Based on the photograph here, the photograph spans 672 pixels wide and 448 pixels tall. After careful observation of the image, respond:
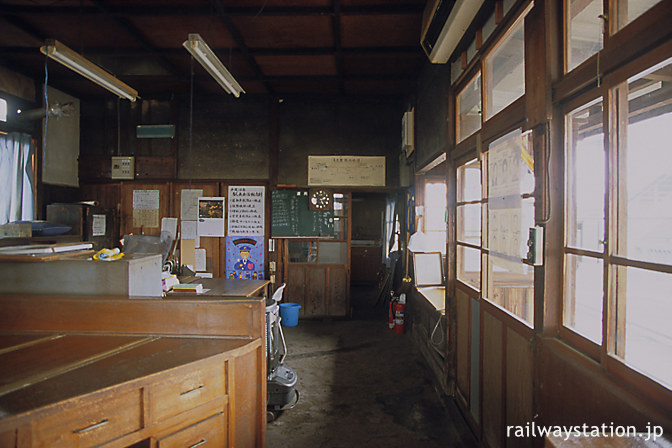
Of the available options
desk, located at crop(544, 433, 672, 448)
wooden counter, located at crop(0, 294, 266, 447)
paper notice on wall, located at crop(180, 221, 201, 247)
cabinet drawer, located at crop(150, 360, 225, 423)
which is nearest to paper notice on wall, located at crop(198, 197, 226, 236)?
paper notice on wall, located at crop(180, 221, 201, 247)

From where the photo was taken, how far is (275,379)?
3.07 meters

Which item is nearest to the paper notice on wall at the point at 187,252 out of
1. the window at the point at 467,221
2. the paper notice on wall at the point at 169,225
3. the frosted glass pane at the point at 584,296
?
the paper notice on wall at the point at 169,225

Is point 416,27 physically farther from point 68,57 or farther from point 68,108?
point 68,108

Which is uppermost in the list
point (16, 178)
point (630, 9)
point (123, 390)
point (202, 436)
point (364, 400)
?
point (630, 9)

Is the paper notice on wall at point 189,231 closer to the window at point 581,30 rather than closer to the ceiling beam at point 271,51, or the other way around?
the ceiling beam at point 271,51

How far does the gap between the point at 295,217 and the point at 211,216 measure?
4.76 ft

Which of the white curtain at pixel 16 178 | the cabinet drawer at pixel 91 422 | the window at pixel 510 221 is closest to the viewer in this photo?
the cabinet drawer at pixel 91 422

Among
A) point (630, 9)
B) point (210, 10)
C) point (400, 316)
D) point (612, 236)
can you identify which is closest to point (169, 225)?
point (210, 10)

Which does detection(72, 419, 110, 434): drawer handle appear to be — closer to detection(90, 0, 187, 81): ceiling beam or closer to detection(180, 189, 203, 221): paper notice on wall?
detection(90, 0, 187, 81): ceiling beam

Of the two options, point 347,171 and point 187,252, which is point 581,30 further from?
point 187,252

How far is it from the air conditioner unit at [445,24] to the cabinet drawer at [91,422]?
2.97 metres

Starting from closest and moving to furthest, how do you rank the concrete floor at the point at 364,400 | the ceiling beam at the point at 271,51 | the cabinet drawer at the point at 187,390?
the cabinet drawer at the point at 187,390 → the concrete floor at the point at 364,400 → the ceiling beam at the point at 271,51

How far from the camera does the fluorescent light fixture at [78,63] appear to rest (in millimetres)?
2943

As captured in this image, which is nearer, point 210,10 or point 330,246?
point 210,10
